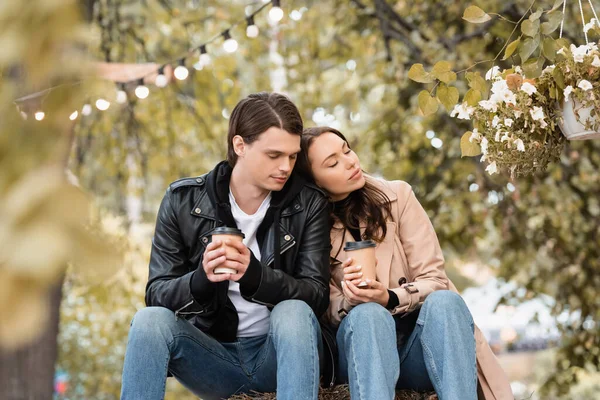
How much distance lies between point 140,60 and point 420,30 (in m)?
1.98

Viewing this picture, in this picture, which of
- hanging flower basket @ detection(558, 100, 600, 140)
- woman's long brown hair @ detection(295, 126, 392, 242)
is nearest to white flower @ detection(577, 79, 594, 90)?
hanging flower basket @ detection(558, 100, 600, 140)

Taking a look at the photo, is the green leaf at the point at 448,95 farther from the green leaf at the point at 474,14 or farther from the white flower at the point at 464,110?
the green leaf at the point at 474,14

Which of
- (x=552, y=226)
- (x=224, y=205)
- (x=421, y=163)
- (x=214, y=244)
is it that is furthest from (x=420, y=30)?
(x=214, y=244)

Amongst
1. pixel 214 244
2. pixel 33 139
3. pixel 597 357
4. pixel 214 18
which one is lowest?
pixel 597 357

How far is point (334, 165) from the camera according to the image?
7.77 ft

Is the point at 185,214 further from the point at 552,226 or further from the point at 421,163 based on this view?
the point at 552,226

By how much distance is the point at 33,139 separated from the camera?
570mm

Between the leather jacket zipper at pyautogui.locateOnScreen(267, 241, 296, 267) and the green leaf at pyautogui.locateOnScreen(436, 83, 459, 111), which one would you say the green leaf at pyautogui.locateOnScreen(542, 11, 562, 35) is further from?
the leather jacket zipper at pyautogui.locateOnScreen(267, 241, 296, 267)

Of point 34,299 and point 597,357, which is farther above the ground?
point 34,299

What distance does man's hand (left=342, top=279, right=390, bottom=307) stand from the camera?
206 centimetres

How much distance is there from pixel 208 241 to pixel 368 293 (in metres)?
0.53

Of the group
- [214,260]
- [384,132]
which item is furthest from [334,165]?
[384,132]

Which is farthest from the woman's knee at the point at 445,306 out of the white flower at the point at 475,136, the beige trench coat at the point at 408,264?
the white flower at the point at 475,136

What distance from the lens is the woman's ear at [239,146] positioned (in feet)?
7.78
